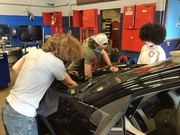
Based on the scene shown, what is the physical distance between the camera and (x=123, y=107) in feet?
3.57

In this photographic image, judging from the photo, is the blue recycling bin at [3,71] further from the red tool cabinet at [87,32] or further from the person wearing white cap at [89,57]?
the red tool cabinet at [87,32]

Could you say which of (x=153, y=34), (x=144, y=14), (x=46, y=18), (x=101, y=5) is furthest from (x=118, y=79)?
(x=46, y=18)

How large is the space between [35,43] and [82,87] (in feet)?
23.0

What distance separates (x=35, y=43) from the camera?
8195mm

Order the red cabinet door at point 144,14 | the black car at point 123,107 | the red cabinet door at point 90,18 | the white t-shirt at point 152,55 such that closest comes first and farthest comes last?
the black car at point 123,107 < the white t-shirt at point 152,55 < the red cabinet door at point 144,14 < the red cabinet door at point 90,18

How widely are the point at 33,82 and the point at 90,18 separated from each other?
17.8ft

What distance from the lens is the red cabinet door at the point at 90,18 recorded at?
21.3 feet

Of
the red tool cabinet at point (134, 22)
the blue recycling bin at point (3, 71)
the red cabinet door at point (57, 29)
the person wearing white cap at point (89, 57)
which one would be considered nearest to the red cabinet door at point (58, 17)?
the red cabinet door at point (57, 29)

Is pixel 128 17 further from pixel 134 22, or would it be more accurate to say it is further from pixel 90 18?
pixel 90 18

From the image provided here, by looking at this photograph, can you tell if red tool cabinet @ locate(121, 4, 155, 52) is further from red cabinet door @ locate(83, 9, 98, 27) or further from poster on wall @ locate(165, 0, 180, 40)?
red cabinet door @ locate(83, 9, 98, 27)

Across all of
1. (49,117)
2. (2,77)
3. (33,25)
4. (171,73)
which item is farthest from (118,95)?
(33,25)

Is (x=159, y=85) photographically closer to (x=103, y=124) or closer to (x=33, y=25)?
(x=103, y=124)

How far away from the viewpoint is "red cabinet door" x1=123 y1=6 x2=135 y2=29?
17.2ft

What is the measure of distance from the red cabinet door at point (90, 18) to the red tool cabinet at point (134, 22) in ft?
4.37
